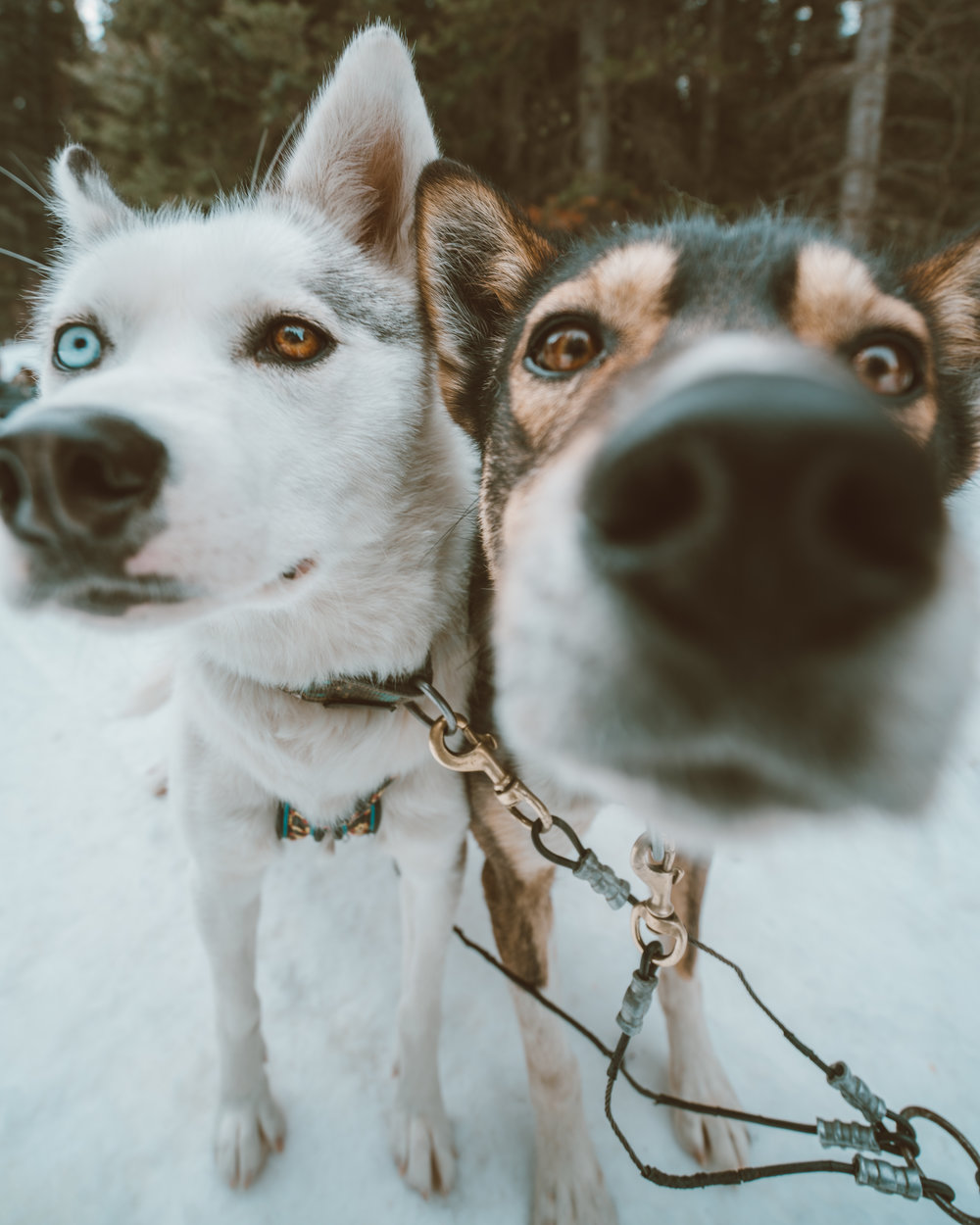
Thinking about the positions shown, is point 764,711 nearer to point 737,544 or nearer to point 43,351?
point 737,544

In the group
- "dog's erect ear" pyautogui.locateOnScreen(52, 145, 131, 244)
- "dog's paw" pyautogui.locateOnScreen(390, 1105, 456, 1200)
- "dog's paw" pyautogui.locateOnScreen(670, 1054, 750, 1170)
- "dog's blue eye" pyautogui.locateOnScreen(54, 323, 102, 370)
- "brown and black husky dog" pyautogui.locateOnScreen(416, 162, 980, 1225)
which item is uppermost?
"dog's erect ear" pyautogui.locateOnScreen(52, 145, 131, 244)

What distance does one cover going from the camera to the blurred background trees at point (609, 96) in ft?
23.9

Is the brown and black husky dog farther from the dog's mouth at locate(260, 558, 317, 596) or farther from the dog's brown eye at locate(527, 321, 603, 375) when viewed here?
the dog's mouth at locate(260, 558, 317, 596)

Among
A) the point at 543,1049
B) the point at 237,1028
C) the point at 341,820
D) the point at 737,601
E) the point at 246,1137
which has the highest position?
the point at 737,601

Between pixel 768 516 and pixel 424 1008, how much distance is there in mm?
2089

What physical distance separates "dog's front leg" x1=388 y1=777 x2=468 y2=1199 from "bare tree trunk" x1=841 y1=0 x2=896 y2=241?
28.4ft

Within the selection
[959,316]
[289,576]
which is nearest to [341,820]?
[289,576]

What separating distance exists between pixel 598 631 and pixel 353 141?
194cm

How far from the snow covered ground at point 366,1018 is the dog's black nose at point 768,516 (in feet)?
Result: 4.02

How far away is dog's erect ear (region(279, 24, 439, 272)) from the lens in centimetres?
167

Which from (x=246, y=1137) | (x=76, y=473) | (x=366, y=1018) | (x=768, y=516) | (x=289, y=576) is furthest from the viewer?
(x=366, y=1018)

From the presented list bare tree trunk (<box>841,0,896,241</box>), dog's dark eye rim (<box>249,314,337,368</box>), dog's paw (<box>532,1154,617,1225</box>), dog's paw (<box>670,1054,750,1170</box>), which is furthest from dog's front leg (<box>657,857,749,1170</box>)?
bare tree trunk (<box>841,0,896,241</box>)

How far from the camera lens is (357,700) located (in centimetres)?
166

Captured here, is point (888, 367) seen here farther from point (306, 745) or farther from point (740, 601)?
point (306, 745)
